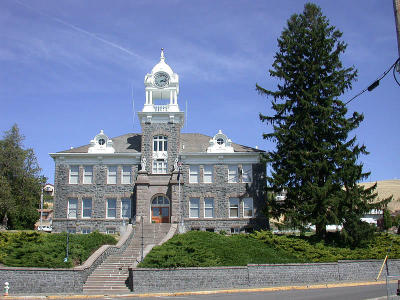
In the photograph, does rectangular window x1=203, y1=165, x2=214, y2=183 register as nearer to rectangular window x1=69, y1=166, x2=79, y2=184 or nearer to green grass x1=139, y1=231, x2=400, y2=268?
green grass x1=139, y1=231, x2=400, y2=268

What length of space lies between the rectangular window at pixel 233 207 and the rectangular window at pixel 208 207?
161 centimetres

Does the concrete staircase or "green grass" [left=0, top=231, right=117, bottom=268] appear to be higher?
"green grass" [left=0, top=231, right=117, bottom=268]

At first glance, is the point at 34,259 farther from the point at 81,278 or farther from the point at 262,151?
the point at 262,151

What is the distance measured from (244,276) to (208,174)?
679 inches

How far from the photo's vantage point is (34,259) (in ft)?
74.8

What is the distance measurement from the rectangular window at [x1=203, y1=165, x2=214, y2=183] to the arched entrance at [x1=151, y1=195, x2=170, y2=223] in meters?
3.99

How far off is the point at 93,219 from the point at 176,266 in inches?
705

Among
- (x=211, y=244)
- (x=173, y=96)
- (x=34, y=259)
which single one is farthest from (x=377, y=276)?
(x=173, y=96)

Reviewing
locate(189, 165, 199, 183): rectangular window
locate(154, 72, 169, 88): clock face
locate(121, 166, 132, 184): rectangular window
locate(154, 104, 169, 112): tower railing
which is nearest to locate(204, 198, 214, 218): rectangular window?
locate(189, 165, 199, 183): rectangular window

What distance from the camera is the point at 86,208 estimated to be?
38.7 m

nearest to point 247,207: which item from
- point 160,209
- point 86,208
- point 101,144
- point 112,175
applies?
point 160,209

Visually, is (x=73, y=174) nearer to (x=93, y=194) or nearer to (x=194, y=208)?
(x=93, y=194)

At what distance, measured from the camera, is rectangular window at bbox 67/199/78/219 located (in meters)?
38.4

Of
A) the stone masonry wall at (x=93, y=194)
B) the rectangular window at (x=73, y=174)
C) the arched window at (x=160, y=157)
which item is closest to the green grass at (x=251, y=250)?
the arched window at (x=160, y=157)
